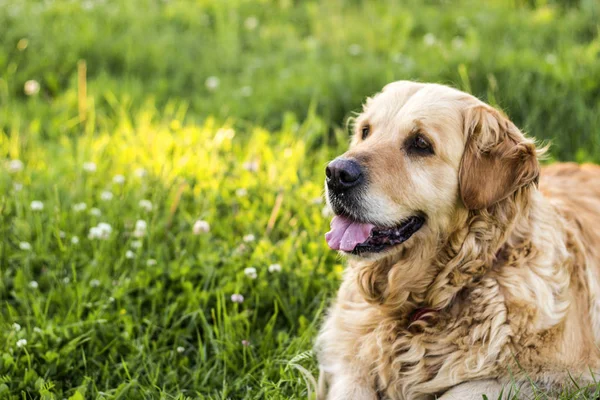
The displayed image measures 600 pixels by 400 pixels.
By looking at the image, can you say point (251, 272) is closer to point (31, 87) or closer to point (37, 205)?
point (37, 205)

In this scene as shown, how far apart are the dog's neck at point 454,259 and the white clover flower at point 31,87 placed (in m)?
3.90

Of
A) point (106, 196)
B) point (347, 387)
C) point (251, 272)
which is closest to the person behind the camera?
point (347, 387)

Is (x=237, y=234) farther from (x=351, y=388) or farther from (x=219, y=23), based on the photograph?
(x=219, y=23)

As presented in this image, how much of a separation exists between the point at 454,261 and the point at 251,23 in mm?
5004

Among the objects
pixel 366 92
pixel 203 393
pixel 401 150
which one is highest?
pixel 401 150

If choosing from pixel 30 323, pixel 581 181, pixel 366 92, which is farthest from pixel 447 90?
pixel 366 92

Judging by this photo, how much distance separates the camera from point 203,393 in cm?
317

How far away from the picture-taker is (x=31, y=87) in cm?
585

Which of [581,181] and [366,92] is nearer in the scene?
[581,181]

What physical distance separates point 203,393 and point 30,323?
36.2 inches

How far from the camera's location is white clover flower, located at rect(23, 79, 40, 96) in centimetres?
587

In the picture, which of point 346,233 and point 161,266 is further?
point 161,266

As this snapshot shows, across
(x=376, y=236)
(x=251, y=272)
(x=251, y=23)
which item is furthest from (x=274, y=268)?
(x=251, y=23)

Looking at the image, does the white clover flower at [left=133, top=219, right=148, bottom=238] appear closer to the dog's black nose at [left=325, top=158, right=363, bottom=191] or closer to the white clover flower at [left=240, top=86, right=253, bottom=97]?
the dog's black nose at [left=325, top=158, right=363, bottom=191]
